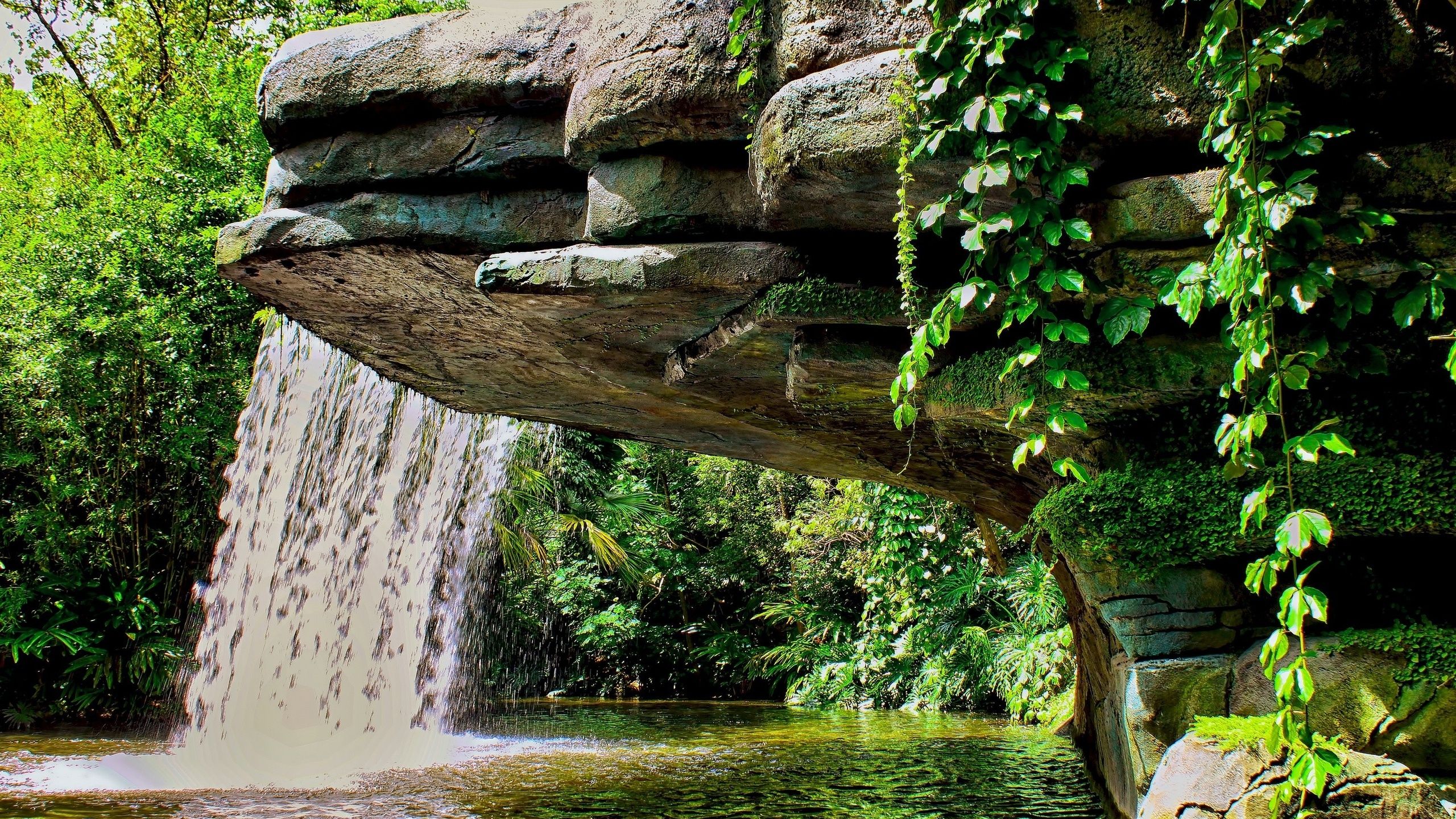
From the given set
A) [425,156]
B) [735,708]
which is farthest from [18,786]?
[735,708]

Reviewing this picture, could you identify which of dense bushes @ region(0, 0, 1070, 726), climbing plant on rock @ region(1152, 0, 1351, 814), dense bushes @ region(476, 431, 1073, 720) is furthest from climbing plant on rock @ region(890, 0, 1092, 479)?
dense bushes @ region(0, 0, 1070, 726)

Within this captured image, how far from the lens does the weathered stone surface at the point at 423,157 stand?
402cm

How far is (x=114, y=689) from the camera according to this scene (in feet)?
35.7

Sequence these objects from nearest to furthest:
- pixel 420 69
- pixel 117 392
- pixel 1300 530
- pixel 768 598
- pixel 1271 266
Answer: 1. pixel 1300 530
2. pixel 1271 266
3. pixel 420 69
4. pixel 117 392
5. pixel 768 598

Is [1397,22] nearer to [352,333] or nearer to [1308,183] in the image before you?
[1308,183]

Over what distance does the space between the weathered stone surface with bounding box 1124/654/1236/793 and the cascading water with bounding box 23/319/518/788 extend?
5442 mm

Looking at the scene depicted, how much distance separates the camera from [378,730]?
8.41 m

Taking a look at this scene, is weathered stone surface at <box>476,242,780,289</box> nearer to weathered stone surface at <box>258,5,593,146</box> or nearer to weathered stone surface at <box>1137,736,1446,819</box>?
weathered stone surface at <box>258,5,593,146</box>

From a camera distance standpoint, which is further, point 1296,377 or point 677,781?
point 677,781

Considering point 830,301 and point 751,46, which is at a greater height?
point 751,46

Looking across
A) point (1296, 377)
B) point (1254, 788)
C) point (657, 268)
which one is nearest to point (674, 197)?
point (657, 268)

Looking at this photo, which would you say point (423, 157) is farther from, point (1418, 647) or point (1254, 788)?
point (1418, 647)

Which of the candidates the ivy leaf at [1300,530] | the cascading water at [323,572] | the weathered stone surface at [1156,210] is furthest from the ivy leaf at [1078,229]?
the cascading water at [323,572]

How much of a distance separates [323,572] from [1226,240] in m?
8.00
